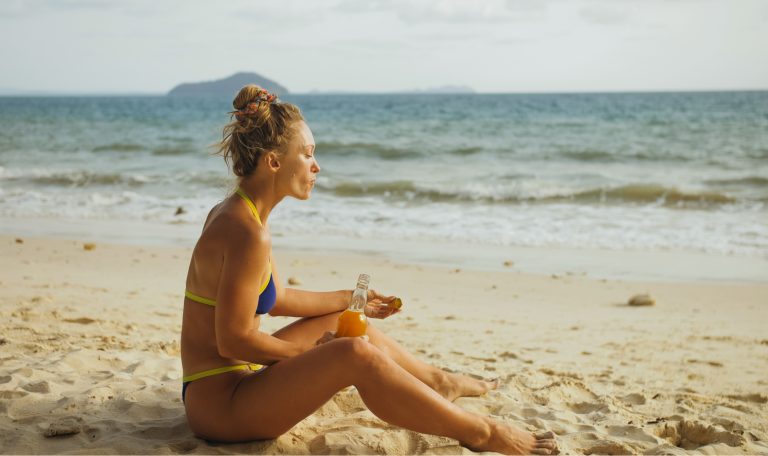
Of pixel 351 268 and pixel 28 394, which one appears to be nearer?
pixel 28 394

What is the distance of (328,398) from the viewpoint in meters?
3.06

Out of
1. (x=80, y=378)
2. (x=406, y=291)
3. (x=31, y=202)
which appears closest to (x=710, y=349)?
(x=406, y=291)

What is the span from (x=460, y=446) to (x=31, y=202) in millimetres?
12029

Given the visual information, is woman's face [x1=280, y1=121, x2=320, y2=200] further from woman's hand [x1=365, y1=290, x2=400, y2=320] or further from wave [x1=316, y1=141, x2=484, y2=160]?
wave [x1=316, y1=141, x2=484, y2=160]

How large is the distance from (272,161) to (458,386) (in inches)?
68.4

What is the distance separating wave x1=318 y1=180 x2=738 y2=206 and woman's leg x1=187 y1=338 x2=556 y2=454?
10421 millimetres

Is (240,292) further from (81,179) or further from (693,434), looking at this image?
(81,179)

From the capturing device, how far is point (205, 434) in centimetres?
326

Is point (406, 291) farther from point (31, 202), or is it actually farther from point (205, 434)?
point (31, 202)

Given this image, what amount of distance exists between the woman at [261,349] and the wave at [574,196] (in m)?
10.5

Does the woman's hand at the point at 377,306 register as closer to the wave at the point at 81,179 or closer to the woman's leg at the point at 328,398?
the woman's leg at the point at 328,398

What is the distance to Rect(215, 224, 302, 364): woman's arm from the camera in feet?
9.43

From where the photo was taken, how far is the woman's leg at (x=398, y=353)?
147 inches

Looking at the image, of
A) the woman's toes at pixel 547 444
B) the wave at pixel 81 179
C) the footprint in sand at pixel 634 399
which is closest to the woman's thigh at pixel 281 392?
the woman's toes at pixel 547 444
